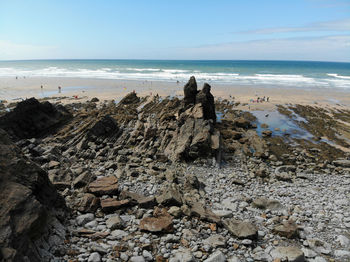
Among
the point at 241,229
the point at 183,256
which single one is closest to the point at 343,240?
the point at 241,229

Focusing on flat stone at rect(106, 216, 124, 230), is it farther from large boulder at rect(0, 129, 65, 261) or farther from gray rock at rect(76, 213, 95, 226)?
large boulder at rect(0, 129, 65, 261)

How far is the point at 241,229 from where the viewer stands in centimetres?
848

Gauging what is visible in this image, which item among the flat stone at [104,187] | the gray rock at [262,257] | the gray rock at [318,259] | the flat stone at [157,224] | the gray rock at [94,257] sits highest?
the flat stone at [104,187]

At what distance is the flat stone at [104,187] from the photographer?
34.9 ft

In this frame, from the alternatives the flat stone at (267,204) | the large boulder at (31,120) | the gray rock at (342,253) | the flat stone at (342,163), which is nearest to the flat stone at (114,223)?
the flat stone at (267,204)

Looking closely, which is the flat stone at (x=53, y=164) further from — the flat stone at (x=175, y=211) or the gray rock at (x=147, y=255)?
the gray rock at (x=147, y=255)

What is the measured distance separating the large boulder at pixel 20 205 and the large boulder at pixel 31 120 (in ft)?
43.3

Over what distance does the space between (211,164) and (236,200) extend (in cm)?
456

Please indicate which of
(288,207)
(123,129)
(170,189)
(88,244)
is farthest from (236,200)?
(123,129)

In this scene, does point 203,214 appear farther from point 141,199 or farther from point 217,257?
point 141,199

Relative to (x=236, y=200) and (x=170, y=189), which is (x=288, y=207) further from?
(x=170, y=189)

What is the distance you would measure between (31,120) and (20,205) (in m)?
16.8

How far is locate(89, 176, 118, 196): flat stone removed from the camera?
10641 mm

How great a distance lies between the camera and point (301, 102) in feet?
130
